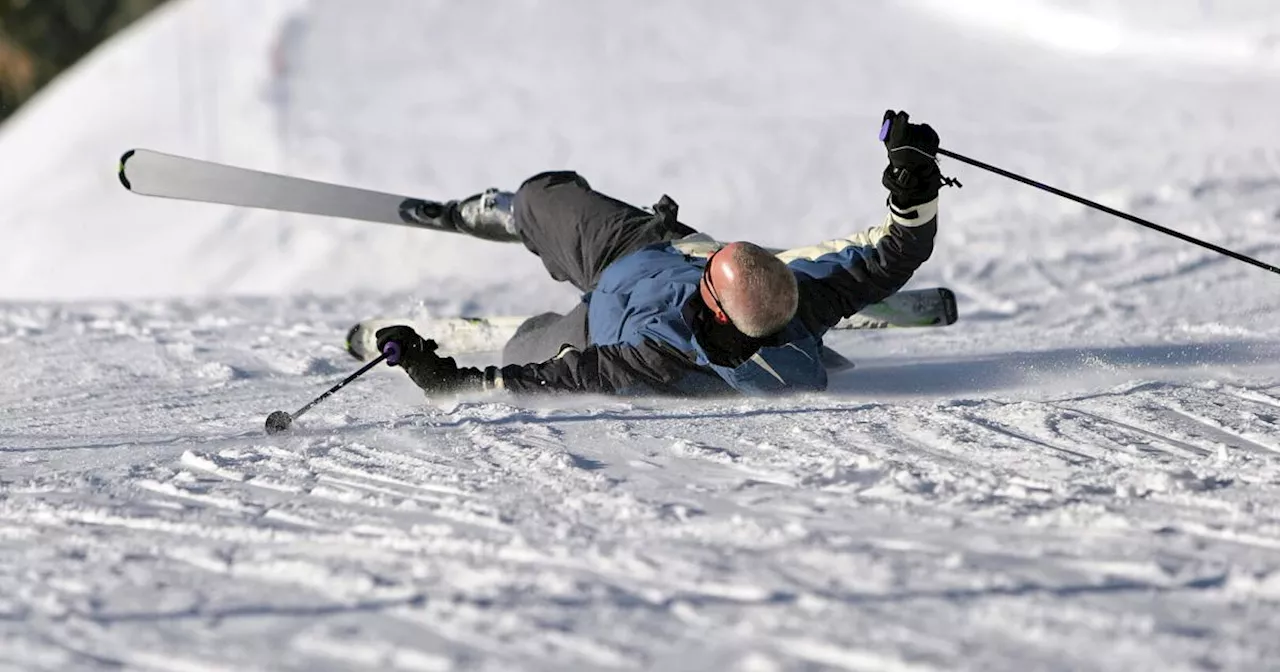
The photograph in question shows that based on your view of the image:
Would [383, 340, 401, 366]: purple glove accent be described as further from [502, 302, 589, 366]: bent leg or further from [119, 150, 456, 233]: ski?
[119, 150, 456, 233]: ski

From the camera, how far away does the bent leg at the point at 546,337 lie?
5121mm

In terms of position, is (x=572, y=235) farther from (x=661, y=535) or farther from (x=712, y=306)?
(x=661, y=535)

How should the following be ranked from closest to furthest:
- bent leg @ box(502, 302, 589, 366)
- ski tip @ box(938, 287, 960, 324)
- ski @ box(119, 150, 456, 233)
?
bent leg @ box(502, 302, 589, 366) < ski tip @ box(938, 287, 960, 324) < ski @ box(119, 150, 456, 233)

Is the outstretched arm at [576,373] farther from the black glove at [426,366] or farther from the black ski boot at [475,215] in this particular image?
the black ski boot at [475,215]

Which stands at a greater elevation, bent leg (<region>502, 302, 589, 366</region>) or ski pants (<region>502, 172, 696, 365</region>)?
ski pants (<region>502, 172, 696, 365</region>)

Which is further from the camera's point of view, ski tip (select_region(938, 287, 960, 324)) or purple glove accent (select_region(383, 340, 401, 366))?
ski tip (select_region(938, 287, 960, 324))

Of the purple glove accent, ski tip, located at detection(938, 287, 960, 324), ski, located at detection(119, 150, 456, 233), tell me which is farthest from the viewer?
ski, located at detection(119, 150, 456, 233)

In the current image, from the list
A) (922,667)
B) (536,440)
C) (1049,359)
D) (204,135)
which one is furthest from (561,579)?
(204,135)

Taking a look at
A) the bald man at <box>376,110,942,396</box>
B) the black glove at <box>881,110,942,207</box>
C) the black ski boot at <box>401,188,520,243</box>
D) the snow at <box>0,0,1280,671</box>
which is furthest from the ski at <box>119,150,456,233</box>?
the black glove at <box>881,110,942,207</box>

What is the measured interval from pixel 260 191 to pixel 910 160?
9.70ft

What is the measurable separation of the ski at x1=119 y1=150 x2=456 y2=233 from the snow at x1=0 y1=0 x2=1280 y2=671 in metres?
0.61

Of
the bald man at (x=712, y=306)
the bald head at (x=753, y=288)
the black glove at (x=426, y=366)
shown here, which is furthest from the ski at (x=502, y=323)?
the bald head at (x=753, y=288)

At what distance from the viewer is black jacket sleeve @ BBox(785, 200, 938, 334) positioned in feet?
14.7

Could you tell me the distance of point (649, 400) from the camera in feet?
15.1
